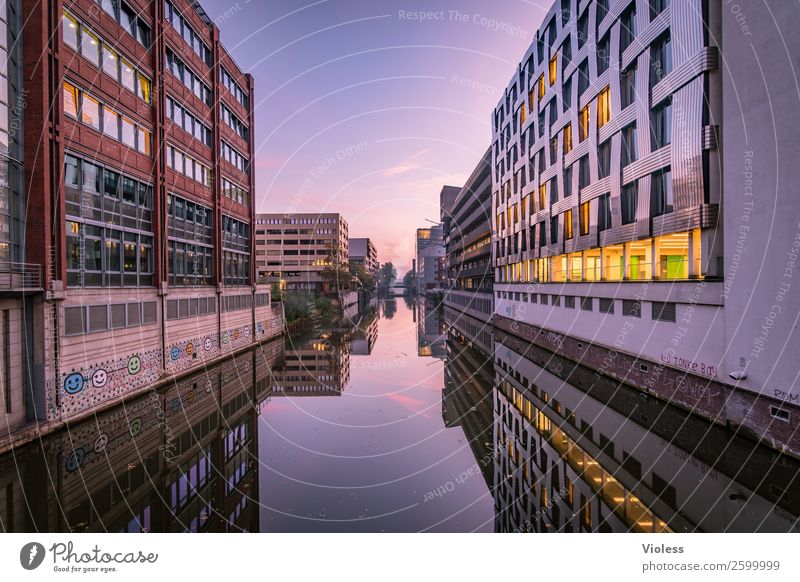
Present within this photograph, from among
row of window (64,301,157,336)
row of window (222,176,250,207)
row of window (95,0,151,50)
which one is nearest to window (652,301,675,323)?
row of window (64,301,157,336)

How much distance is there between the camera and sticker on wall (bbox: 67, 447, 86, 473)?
9.56 meters

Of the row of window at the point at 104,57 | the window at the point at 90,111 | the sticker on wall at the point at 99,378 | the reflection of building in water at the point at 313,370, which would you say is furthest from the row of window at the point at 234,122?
the sticker on wall at the point at 99,378

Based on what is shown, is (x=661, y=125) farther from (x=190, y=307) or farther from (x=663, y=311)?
(x=190, y=307)

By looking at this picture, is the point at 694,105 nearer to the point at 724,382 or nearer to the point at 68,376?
the point at 724,382

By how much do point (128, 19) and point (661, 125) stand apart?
23.3 metres

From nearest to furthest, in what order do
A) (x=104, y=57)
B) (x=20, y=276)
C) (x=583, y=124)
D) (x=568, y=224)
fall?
1. (x=20, y=276)
2. (x=104, y=57)
3. (x=583, y=124)
4. (x=568, y=224)

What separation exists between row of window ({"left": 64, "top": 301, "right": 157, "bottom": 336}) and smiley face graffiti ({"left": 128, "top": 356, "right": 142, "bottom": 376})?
1.39 metres

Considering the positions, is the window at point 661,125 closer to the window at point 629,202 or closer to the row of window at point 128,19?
the window at point 629,202

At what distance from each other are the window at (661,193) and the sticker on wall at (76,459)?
21086 millimetres

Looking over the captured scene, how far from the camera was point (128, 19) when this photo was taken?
17219mm

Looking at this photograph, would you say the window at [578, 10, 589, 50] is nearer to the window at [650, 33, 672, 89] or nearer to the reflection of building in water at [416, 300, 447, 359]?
the window at [650, 33, 672, 89]

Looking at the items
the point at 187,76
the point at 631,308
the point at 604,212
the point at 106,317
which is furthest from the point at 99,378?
the point at 604,212

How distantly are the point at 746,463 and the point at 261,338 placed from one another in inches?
1191

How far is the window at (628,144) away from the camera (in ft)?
60.5
